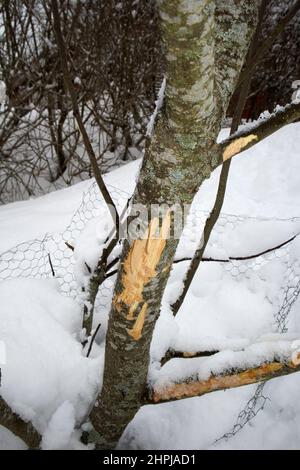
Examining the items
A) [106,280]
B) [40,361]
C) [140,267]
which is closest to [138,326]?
[140,267]

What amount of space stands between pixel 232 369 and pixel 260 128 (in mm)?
464

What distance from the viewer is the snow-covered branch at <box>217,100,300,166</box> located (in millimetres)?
559

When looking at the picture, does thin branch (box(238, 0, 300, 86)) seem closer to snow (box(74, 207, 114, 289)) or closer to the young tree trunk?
the young tree trunk

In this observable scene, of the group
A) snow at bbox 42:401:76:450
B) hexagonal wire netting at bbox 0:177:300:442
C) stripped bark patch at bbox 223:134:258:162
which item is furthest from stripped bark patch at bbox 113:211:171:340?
hexagonal wire netting at bbox 0:177:300:442

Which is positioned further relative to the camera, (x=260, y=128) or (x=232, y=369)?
(x=232, y=369)

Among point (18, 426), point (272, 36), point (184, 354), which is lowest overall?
point (18, 426)

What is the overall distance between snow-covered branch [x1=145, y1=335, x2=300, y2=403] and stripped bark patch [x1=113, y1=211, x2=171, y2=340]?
0.51 feet

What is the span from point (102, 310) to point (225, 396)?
0.53 m

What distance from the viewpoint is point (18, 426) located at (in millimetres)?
854

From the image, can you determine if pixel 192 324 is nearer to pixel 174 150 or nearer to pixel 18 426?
pixel 18 426

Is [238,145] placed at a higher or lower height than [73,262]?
higher
